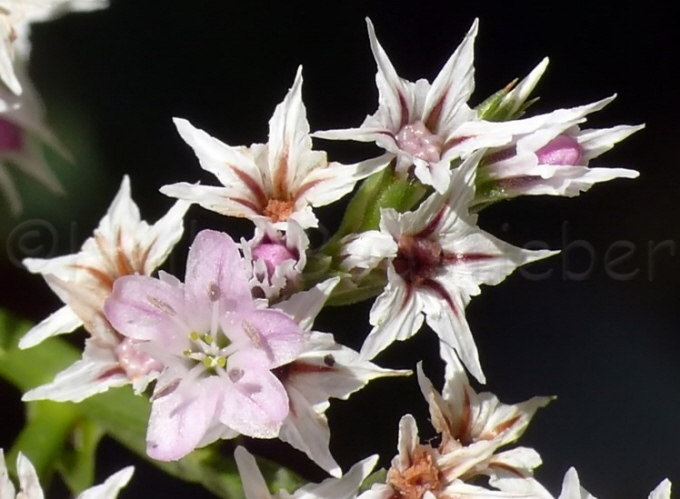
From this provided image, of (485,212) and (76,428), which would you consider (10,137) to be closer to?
(76,428)

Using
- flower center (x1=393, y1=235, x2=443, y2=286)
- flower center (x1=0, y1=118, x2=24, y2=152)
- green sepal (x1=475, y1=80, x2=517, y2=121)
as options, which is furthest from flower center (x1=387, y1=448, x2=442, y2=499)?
flower center (x1=0, y1=118, x2=24, y2=152)

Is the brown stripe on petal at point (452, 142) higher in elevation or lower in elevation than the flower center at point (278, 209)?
higher

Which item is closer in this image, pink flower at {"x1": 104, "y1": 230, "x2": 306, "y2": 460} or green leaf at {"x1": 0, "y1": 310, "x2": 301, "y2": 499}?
pink flower at {"x1": 104, "y1": 230, "x2": 306, "y2": 460}

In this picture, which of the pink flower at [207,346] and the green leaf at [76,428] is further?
the green leaf at [76,428]

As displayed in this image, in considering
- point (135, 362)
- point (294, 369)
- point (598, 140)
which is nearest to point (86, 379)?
point (135, 362)

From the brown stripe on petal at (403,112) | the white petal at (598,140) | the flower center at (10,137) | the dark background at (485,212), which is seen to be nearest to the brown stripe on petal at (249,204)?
the brown stripe on petal at (403,112)

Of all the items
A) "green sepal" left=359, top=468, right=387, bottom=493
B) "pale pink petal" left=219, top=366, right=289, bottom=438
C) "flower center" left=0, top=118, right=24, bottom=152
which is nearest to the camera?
"pale pink petal" left=219, top=366, right=289, bottom=438

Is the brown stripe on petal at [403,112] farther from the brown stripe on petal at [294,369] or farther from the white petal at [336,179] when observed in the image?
the brown stripe on petal at [294,369]

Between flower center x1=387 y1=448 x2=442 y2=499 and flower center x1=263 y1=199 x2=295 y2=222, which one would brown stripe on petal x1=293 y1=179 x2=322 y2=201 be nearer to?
flower center x1=263 y1=199 x2=295 y2=222
